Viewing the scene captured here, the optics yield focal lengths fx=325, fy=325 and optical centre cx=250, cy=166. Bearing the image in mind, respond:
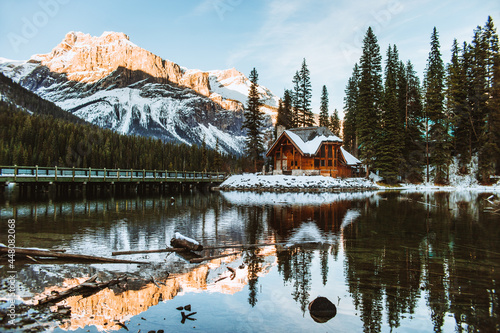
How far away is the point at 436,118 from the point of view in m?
50.8

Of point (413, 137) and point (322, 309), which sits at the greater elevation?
point (413, 137)

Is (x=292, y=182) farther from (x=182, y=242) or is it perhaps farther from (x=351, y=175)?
(x=182, y=242)

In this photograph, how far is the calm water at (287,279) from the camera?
6.37 metres

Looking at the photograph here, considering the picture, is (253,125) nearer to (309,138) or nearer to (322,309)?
(309,138)

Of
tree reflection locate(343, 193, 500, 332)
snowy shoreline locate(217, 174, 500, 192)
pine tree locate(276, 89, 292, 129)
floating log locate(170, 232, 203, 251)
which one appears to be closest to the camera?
tree reflection locate(343, 193, 500, 332)

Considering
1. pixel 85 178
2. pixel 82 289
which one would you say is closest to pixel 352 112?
pixel 85 178

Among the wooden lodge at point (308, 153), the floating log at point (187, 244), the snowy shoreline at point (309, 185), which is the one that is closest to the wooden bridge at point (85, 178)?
the snowy shoreline at point (309, 185)

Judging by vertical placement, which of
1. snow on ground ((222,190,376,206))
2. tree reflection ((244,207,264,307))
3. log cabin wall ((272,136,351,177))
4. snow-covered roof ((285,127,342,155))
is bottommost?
tree reflection ((244,207,264,307))

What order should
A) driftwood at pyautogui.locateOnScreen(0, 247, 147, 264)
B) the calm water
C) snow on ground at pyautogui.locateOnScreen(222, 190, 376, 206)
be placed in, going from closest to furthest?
the calm water, driftwood at pyautogui.locateOnScreen(0, 247, 147, 264), snow on ground at pyautogui.locateOnScreen(222, 190, 376, 206)

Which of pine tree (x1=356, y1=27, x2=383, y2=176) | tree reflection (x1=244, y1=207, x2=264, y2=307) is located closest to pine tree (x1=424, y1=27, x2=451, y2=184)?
pine tree (x1=356, y1=27, x2=383, y2=176)

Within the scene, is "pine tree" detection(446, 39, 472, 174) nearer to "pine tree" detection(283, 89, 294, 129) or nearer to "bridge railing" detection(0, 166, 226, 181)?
"pine tree" detection(283, 89, 294, 129)

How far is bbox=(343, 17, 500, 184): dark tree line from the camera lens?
49406 millimetres

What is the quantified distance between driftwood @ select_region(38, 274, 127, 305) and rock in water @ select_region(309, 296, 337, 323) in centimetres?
Answer: 487

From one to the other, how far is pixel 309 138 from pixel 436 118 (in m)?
19.7
